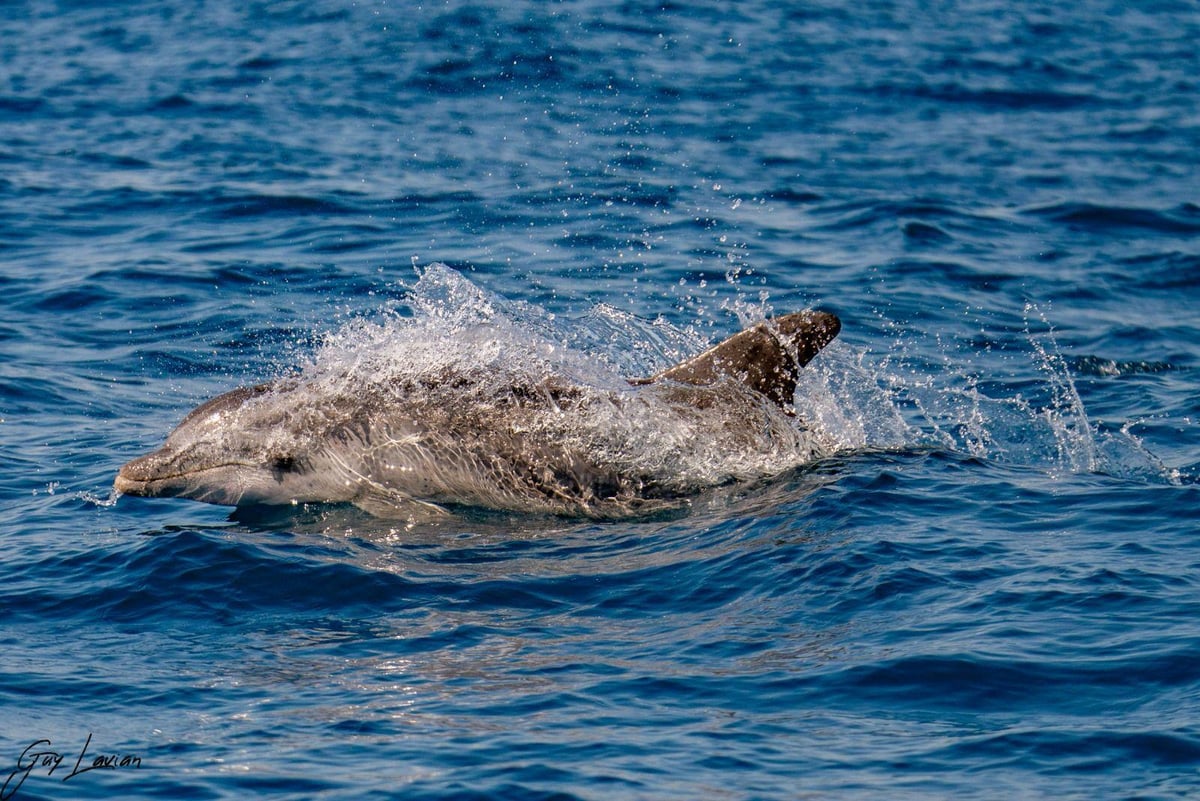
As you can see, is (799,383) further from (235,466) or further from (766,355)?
(235,466)

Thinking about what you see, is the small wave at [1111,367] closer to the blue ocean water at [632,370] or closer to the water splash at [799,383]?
the blue ocean water at [632,370]

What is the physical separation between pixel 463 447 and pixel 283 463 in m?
1.47

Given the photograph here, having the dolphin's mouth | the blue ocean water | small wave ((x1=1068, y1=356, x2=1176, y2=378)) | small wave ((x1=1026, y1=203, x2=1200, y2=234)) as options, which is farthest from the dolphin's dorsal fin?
small wave ((x1=1026, y1=203, x2=1200, y2=234))

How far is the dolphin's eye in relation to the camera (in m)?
12.4

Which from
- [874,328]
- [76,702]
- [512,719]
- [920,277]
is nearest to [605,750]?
[512,719]

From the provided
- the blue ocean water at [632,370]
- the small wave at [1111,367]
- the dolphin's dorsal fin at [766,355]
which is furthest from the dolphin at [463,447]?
the small wave at [1111,367]

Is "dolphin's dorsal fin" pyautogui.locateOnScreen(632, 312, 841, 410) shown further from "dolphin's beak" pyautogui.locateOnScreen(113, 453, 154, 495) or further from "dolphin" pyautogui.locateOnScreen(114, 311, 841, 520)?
"dolphin's beak" pyautogui.locateOnScreen(113, 453, 154, 495)

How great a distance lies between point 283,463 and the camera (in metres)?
12.4

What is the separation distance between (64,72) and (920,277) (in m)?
18.5

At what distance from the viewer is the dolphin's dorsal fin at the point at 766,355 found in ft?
42.2

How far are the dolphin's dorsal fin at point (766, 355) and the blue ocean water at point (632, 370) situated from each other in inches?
32.4

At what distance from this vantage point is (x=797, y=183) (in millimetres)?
25422
